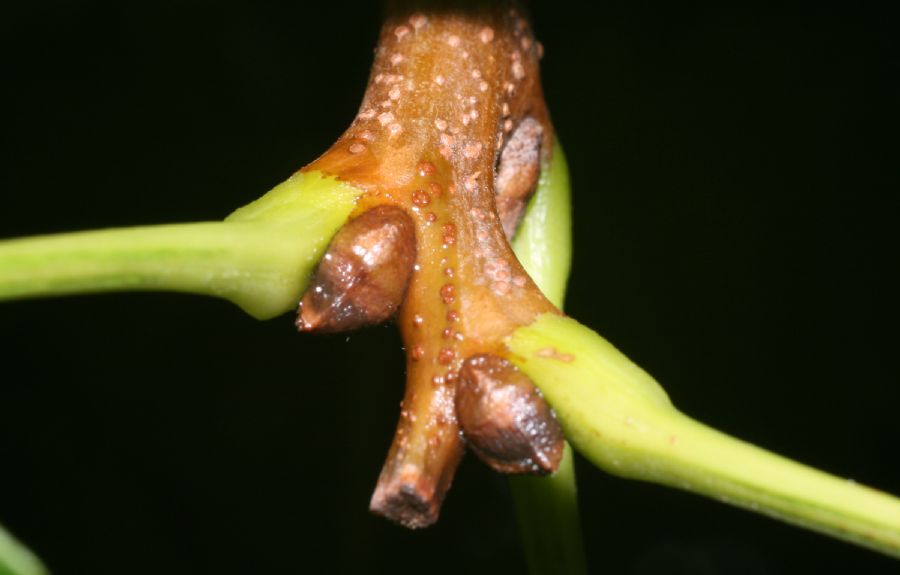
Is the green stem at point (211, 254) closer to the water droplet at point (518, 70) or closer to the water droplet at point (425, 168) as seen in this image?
the water droplet at point (425, 168)

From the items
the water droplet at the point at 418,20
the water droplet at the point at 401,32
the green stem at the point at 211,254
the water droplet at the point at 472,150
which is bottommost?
the green stem at the point at 211,254

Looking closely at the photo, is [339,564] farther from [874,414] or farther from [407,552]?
[874,414]

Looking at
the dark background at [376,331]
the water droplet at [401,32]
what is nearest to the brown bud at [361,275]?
the water droplet at [401,32]

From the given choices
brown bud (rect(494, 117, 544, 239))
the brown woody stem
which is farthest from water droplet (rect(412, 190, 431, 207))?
brown bud (rect(494, 117, 544, 239))

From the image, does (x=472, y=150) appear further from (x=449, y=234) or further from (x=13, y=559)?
(x=13, y=559)

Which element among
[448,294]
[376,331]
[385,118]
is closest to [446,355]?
[448,294]

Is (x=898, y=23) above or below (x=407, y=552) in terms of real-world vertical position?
above

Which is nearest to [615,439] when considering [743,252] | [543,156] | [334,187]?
[334,187]
